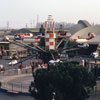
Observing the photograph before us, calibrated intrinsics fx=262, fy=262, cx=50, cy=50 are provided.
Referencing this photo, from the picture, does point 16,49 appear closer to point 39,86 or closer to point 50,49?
point 50,49

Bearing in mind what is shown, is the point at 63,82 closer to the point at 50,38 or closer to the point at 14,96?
the point at 14,96

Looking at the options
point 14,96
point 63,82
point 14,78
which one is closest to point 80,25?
point 14,78

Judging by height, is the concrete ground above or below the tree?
below

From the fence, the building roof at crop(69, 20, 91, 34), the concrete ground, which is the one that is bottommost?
the concrete ground

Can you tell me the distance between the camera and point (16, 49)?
48469mm

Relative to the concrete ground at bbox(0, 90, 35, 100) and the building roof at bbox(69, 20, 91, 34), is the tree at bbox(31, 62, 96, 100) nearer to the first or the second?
the concrete ground at bbox(0, 90, 35, 100)

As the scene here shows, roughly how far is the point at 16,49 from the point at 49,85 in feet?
114

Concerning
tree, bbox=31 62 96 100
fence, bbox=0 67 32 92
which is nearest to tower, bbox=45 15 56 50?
fence, bbox=0 67 32 92

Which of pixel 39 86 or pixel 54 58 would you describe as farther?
pixel 54 58

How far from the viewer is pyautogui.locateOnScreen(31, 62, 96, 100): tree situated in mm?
14438

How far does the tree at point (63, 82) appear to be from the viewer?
568 inches

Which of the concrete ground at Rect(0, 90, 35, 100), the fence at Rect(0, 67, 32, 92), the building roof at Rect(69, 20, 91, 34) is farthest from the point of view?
the building roof at Rect(69, 20, 91, 34)

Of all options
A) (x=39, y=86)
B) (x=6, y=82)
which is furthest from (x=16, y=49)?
(x=39, y=86)

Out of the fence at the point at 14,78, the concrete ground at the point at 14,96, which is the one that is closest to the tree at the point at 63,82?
the concrete ground at the point at 14,96
